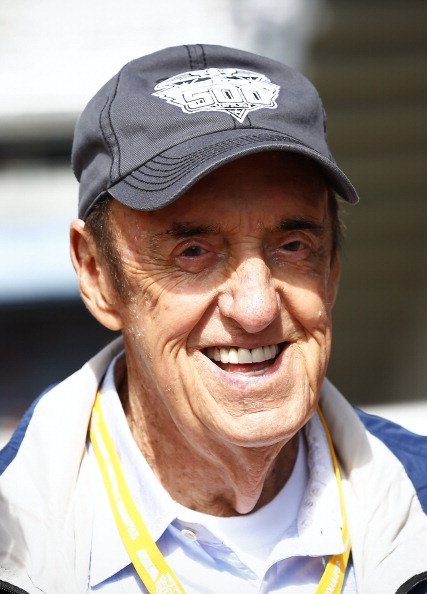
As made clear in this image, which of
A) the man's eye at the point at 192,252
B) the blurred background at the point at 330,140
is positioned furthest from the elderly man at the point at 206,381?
the blurred background at the point at 330,140

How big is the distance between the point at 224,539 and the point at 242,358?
0.47m

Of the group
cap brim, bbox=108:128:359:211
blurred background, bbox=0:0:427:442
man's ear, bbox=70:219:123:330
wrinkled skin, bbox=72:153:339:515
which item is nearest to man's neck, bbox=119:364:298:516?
wrinkled skin, bbox=72:153:339:515

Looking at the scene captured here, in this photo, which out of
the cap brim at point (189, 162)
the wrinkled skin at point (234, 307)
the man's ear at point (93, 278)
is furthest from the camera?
the man's ear at point (93, 278)

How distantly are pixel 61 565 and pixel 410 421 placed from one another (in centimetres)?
125

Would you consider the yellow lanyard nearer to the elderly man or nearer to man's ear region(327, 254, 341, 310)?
the elderly man

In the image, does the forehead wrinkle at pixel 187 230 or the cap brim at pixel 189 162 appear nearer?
the cap brim at pixel 189 162

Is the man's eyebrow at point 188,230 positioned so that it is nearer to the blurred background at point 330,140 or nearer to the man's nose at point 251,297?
the man's nose at point 251,297

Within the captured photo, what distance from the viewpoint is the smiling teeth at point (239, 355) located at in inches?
81.7

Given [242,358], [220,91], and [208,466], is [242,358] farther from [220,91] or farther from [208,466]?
[220,91]

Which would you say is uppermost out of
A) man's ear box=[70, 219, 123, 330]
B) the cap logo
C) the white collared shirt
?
the cap logo

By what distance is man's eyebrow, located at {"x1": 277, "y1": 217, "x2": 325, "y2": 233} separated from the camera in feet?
6.88

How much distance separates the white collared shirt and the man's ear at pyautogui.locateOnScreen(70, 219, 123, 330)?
0.85 ft

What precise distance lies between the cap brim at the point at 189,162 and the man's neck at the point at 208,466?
59cm

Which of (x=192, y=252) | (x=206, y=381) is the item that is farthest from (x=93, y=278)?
(x=206, y=381)
